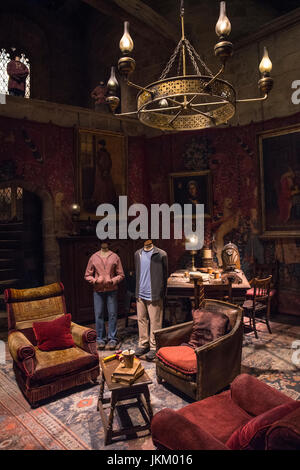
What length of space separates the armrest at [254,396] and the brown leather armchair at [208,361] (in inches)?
28.7

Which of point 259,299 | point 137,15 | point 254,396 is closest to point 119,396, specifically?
point 254,396

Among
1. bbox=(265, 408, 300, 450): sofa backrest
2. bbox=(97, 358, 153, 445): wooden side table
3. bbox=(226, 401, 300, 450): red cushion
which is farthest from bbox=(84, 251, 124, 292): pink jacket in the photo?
bbox=(265, 408, 300, 450): sofa backrest

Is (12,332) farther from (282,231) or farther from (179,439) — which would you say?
(282,231)

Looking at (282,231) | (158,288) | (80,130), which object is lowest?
(158,288)

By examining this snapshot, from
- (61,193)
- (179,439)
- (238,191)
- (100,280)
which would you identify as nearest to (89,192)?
(61,193)

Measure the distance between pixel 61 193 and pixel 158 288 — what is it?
3501mm

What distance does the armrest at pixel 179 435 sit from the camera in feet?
6.16

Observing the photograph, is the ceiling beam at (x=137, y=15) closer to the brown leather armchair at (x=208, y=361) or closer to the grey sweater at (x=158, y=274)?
the grey sweater at (x=158, y=274)

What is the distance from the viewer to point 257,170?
23.7ft

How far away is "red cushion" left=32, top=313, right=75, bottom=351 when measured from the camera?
4180mm

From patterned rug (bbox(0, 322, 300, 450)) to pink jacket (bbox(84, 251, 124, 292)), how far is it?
3.47 ft
